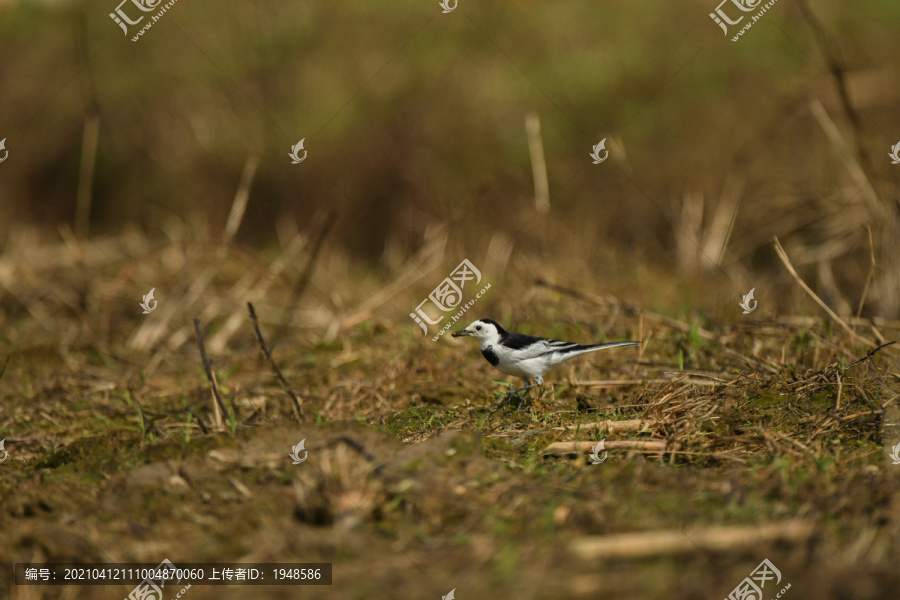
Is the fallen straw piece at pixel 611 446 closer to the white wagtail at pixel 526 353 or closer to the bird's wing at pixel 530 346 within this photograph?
the white wagtail at pixel 526 353

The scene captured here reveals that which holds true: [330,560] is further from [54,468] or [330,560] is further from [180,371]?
[180,371]

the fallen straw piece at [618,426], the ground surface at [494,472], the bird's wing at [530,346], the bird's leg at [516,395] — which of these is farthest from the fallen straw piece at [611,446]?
the bird's wing at [530,346]

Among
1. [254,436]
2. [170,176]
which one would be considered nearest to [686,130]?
[170,176]

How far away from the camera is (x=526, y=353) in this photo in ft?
13.6

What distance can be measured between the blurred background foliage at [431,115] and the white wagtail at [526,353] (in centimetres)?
428

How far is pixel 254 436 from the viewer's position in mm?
3473

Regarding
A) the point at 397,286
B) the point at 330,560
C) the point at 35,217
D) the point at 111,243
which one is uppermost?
the point at 35,217

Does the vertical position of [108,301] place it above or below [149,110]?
below

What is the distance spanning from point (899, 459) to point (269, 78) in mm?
10020

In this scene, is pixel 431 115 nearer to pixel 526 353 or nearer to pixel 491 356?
pixel 491 356

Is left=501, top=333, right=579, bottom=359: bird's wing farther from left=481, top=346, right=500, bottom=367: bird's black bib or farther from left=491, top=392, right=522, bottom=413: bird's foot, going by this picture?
left=491, top=392, right=522, bottom=413: bird's foot

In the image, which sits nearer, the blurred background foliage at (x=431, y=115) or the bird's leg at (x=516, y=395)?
the bird's leg at (x=516, y=395)

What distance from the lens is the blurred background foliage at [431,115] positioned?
9.69 meters

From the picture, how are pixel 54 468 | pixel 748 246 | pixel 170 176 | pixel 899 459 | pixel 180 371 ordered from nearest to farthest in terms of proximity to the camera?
pixel 899 459 → pixel 54 468 → pixel 180 371 → pixel 748 246 → pixel 170 176
